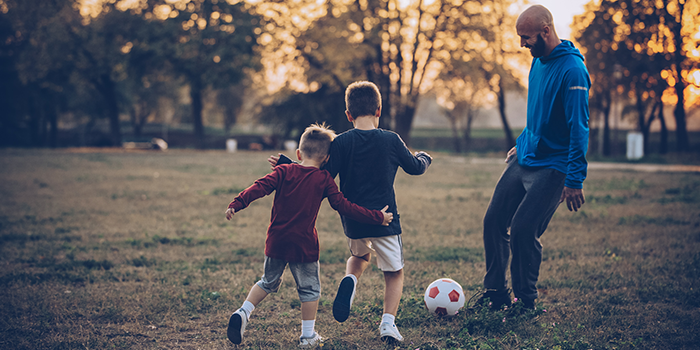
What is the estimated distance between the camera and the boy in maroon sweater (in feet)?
10.4

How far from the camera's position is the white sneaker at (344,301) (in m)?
3.14

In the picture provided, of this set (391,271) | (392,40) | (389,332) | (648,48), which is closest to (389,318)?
(389,332)

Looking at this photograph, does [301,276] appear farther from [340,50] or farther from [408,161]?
[340,50]

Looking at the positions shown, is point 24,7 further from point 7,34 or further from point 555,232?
point 555,232

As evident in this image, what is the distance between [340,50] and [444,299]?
68.5 feet

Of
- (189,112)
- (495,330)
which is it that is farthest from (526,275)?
(189,112)

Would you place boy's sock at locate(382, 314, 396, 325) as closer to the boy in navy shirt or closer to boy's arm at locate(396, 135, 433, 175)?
the boy in navy shirt

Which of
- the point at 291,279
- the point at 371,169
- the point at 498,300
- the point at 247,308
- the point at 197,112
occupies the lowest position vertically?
the point at 291,279

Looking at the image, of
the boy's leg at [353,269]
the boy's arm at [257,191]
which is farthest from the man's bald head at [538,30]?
the boy's arm at [257,191]

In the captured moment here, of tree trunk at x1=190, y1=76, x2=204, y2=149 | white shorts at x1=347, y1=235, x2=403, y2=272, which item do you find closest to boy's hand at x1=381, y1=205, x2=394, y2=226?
white shorts at x1=347, y1=235, x2=403, y2=272

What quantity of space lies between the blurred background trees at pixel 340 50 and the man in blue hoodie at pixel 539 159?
20593 millimetres

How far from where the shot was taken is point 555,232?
23.8ft

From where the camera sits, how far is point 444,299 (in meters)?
3.86

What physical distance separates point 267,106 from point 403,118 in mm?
12024
